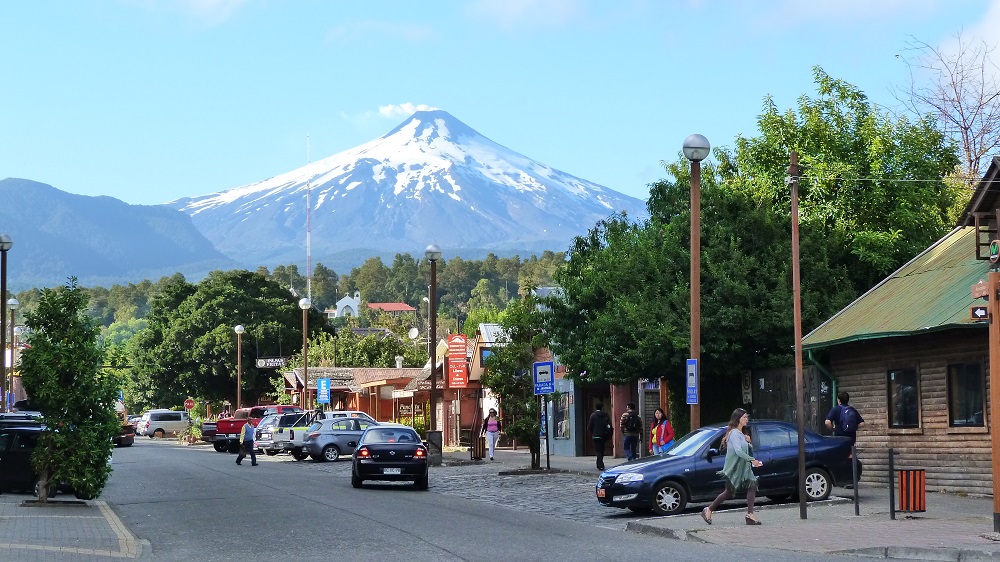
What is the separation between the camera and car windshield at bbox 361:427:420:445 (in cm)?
2866

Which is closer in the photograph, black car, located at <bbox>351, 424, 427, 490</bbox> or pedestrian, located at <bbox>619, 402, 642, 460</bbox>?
black car, located at <bbox>351, 424, 427, 490</bbox>

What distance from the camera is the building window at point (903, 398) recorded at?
24250 mm

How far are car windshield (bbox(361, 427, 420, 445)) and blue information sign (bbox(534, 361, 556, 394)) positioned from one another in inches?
190

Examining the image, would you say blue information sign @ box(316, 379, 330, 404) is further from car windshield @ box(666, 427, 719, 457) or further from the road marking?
the road marking

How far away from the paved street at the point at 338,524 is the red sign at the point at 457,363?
638 inches

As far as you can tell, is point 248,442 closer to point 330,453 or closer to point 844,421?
point 330,453

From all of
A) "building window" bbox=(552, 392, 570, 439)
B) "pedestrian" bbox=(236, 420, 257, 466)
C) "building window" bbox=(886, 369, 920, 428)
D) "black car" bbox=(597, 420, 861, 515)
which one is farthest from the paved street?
"building window" bbox=(552, 392, 570, 439)

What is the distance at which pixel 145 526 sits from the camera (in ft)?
63.7

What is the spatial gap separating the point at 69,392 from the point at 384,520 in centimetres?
670

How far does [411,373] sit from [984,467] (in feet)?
162

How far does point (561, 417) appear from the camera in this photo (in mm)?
47312

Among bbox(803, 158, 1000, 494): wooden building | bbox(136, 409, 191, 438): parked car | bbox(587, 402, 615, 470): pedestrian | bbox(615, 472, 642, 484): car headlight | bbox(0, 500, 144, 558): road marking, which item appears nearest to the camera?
bbox(0, 500, 144, 558): road marking

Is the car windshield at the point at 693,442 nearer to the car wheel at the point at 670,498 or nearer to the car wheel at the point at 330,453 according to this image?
the car wheel at the point at 670,498

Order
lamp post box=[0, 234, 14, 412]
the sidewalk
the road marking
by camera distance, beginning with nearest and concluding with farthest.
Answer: the sidewalk
the road marking
lamp post box=[0, 234, 14, 412]
